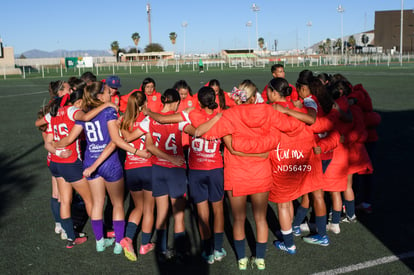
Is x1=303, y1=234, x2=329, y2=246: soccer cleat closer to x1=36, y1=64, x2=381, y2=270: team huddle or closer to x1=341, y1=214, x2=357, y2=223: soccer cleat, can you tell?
x1=36, y1=64, x2=381, y2=270: team huddle

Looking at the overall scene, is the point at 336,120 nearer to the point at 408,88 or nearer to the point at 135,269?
the point at 135,269

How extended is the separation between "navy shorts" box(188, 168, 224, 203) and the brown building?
362 ft

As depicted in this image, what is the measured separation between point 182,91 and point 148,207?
3.01m

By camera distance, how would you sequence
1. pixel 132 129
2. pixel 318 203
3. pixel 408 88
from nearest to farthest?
pixel 132 129 → pixel 318 203 → pixel 408 88

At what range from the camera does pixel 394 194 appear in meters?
6.70

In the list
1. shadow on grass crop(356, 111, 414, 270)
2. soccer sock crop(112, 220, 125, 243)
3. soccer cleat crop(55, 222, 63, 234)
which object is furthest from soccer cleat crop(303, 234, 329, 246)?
soccer cleat crop(55, 222, 63, 234)

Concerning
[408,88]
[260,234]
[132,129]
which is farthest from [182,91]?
[408,88]

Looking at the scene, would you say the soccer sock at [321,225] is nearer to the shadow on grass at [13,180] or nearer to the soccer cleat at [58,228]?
the soccer cleat at [58,228]

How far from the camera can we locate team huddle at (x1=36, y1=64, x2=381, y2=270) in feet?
13.5

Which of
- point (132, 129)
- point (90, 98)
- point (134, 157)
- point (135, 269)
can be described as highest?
point (90, 98)

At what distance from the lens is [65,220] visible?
502 centimetres

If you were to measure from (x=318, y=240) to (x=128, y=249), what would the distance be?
2.41m

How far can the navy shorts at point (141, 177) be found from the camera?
4758 mm

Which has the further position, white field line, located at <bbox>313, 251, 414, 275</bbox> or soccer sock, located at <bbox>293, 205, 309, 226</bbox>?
soccer sock, located at <bbox>293, 205, 309, 226</bbox>
